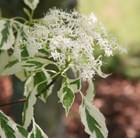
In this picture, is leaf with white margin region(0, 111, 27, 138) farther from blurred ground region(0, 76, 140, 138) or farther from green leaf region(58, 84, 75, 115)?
blurred ground region(0, 76, 140, 138)

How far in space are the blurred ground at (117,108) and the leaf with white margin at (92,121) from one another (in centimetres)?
254

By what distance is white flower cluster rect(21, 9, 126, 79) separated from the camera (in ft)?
3.27

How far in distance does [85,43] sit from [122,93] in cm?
344

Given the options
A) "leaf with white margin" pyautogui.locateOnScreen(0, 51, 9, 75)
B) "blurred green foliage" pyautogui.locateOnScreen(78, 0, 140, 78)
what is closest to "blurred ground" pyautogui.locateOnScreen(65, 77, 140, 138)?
"blurred green foliage" pyautogui.locateOnScreen(78, 0, 140, 78)

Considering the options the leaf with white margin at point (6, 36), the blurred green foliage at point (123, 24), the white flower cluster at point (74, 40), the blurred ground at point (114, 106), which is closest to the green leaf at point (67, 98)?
the white flower cluster at point (74, 40)

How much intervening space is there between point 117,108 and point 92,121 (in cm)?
300

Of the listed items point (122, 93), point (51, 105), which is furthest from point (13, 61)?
point (122, 93)

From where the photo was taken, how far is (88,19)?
1093mm

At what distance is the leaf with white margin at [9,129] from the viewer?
1071 millimetres

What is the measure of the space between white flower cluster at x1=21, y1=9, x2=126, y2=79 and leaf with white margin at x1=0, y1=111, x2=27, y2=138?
17 centimetres

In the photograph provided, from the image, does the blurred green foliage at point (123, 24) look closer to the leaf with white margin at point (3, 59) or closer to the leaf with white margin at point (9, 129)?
the leaf with white margin at point (3, 59)

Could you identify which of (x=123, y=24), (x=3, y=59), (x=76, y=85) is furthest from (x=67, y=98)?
(x=123, y=24)

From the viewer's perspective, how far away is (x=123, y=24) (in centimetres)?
501

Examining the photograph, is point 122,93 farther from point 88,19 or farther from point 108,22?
point 88,19
